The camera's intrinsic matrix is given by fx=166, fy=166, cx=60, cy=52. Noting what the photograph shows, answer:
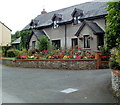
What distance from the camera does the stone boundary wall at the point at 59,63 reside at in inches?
521

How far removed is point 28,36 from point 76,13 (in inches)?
367

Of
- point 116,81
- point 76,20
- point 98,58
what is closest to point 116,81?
point 116,81

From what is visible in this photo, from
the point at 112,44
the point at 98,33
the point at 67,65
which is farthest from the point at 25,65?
the point at 112,44

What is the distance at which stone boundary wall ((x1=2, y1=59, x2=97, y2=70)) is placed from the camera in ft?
43.4

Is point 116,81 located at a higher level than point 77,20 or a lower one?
lower

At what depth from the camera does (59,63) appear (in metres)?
14.2

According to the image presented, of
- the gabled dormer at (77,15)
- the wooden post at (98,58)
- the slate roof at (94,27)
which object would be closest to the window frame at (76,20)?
the gabled dormer at (77,15)

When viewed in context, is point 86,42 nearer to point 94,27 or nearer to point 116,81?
point 94,27

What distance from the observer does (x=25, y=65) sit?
16.1 m

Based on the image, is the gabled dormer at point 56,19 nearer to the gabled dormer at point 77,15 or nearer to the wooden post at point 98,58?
the gabled dormer at point 77,15

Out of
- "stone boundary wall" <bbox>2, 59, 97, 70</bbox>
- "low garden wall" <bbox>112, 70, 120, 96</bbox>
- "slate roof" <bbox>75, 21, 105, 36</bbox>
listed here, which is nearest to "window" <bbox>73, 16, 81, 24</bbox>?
"slate roof" <bbox>75, 21, 105, 36</bbox>

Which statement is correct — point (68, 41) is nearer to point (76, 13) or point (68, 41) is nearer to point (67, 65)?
point (76, 13)

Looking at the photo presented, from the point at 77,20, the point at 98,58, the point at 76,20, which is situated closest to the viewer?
the point at 98,58

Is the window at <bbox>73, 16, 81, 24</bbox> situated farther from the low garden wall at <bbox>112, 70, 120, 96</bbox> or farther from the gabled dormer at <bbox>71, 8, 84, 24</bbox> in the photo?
the low garden wall at <bbox>112, 70, 120, 96</bbox>
